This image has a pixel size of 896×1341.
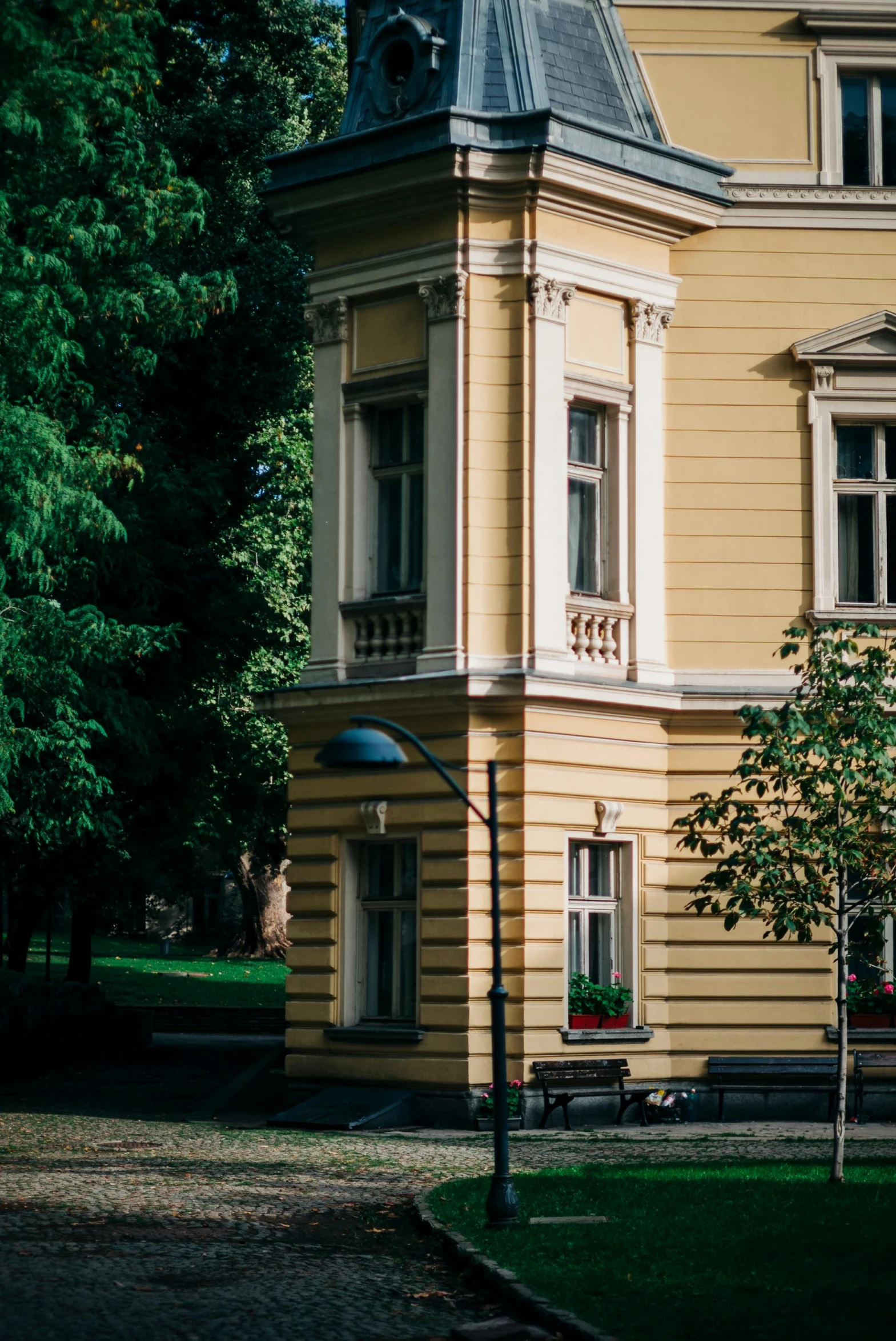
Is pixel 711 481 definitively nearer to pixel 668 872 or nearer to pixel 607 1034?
pixel 668 872

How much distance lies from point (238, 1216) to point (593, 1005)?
7.44 metres

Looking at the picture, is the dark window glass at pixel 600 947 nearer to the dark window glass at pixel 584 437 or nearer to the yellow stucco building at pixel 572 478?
the yellow stucco building at pixel 572 478

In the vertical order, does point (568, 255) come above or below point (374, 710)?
above

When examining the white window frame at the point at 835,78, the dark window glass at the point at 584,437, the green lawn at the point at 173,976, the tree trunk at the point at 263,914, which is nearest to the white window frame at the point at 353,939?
the dark window glass at the point at 584,437

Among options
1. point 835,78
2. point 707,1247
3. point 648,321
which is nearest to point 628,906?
point 648,321

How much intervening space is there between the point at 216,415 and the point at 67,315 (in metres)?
8.62

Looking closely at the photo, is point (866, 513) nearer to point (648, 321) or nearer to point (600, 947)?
point (648, 321)

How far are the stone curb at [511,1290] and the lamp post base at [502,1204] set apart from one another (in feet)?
1.15

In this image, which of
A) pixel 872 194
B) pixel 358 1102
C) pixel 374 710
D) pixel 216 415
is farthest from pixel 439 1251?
pixel 216 415

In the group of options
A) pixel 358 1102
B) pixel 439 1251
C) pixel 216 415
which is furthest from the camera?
pixel 216 415

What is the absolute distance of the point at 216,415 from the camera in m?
30.0

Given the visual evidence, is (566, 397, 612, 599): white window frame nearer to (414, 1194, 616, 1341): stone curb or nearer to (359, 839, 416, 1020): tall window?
(359, 839, 416, 1020): tall window

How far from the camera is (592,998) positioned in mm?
20625

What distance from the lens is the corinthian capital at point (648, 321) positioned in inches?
858
